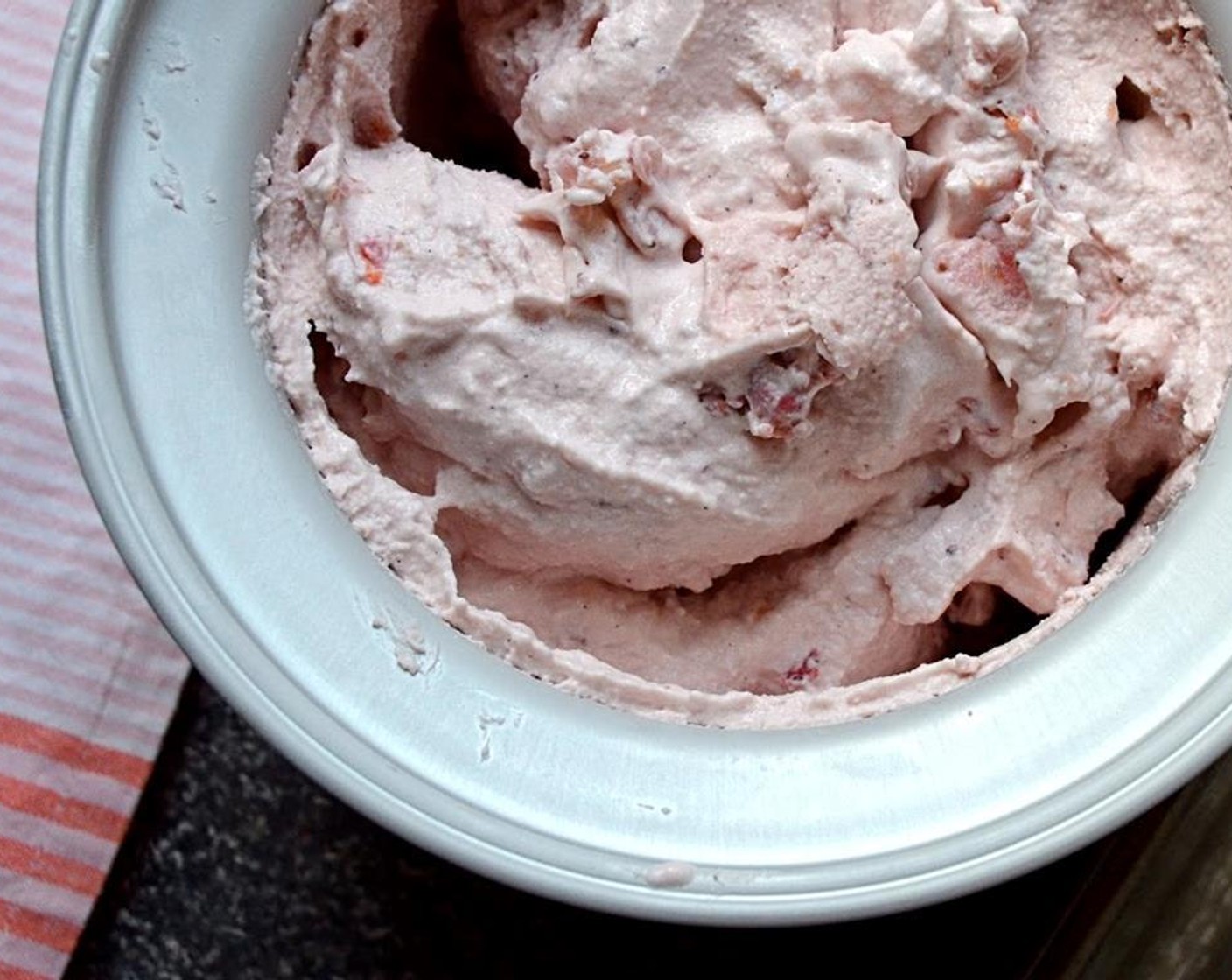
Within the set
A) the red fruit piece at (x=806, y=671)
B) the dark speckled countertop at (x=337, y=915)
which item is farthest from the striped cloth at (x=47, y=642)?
the red fruit piece at (x=806, y=671)

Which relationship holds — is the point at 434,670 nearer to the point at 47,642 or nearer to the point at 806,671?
the point at 806,671

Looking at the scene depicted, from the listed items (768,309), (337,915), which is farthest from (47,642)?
(768,309)

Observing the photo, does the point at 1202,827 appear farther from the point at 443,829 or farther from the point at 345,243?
the point at 345,243

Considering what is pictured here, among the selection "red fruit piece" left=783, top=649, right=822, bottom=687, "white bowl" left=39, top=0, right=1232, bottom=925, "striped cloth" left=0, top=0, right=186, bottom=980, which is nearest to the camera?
"white bowl" left=39, top=0, right=1232, bottom=925

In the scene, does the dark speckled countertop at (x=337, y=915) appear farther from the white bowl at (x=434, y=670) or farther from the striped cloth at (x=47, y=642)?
the white bowl at (x=434, y=670)

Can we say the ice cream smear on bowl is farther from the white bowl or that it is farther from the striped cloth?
the striped cloth

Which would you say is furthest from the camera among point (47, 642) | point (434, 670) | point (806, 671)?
point (47, 642)

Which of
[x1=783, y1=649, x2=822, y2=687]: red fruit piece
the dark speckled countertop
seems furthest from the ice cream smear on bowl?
the dark speckled countertop
